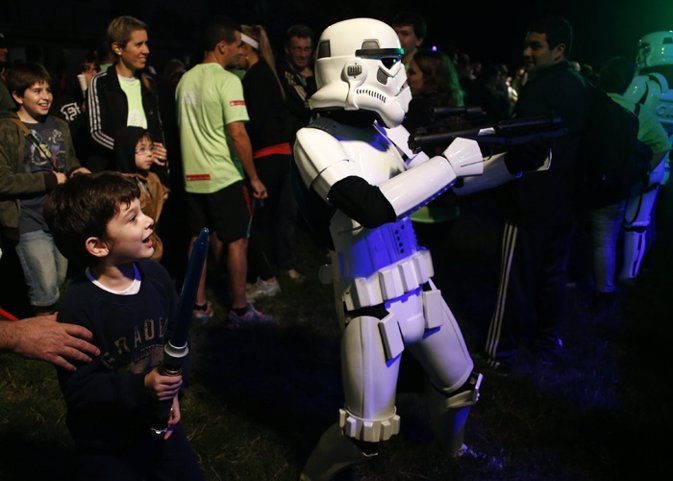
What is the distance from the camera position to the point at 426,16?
17.4 metres

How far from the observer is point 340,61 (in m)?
2.44

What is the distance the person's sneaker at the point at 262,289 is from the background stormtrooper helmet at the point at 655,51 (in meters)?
3.69

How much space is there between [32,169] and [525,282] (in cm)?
337

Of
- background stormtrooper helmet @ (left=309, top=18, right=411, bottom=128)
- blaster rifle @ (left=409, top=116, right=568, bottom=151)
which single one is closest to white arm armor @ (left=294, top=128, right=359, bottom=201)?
background stormtrooper helmet @ (left=309, top=18, right=411, bottom=128)

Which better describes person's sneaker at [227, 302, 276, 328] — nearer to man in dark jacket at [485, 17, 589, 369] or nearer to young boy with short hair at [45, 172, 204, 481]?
man in dark jacket at [485, 17, 589, 369]

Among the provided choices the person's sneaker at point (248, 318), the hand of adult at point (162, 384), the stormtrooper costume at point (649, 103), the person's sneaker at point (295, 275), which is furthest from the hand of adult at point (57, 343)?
the stormtrooper costume at point (649, 103)

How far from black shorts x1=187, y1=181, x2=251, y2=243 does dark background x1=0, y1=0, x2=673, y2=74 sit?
11.1 m

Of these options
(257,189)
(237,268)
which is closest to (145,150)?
(257,189)

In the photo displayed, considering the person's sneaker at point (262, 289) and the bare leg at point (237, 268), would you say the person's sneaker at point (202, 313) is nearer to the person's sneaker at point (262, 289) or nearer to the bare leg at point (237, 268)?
the bare leg at point (237, 268)

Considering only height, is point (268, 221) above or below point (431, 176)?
below

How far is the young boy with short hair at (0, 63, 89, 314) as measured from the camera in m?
3.78

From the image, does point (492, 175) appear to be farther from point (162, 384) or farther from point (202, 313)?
point (202, 313)

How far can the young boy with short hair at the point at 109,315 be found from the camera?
182 centimetres

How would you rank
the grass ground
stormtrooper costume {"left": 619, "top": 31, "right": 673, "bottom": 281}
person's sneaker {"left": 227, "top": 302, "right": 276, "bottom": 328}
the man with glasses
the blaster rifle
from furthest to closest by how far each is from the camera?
1. the man with glasses
2. stormtrooper costume {"left": 619, "top": 31, "right": 673, "bottom": 281}
3. person's sneaker {"left": 227, "top": 302, "right": 276, "bottom": 328}
4. the grass ground
5. the blaster rifle
